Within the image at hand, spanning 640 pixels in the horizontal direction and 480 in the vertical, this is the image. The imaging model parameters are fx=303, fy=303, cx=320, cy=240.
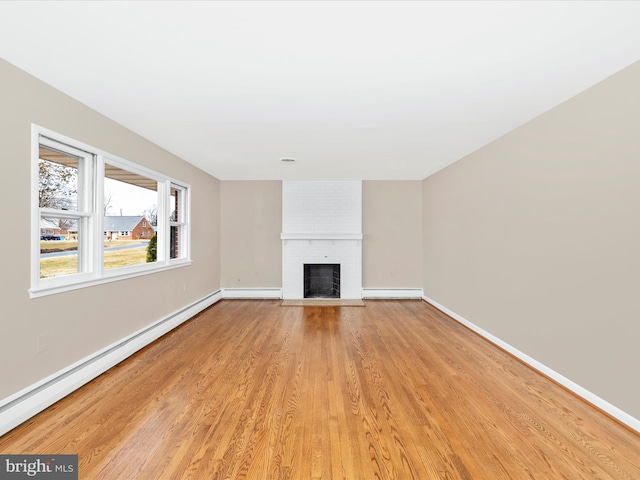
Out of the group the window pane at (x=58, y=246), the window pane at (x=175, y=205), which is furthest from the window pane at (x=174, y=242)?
the window pane at (x=58, y=246)

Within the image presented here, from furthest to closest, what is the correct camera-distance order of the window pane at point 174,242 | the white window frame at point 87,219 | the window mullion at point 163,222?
the window pane at point 174,242, the window mullion at point 163,222, the white window frame at point 87,219

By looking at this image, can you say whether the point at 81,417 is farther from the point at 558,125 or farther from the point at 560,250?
the point at 558,125

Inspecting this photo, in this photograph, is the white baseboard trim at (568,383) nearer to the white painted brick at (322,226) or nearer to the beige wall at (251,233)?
the white painted brick at (322,226)

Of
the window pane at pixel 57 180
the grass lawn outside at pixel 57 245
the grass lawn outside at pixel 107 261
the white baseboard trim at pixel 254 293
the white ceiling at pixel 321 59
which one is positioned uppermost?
the white ceiling at pixel 321 59

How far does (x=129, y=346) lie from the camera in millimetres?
3307

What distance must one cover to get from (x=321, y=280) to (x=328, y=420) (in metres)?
4.34

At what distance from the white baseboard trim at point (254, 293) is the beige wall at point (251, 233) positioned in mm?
84

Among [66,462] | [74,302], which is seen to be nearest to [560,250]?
[66,462]

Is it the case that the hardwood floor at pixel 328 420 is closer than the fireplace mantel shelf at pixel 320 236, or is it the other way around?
the hardwood floor at pixel 328 420

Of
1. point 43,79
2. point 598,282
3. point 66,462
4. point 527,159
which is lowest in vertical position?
point 66,462

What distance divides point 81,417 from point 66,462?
493 mm

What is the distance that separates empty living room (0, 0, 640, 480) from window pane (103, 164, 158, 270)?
0.04 m

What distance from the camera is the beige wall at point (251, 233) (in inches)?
250

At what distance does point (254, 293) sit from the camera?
6.32 metres
